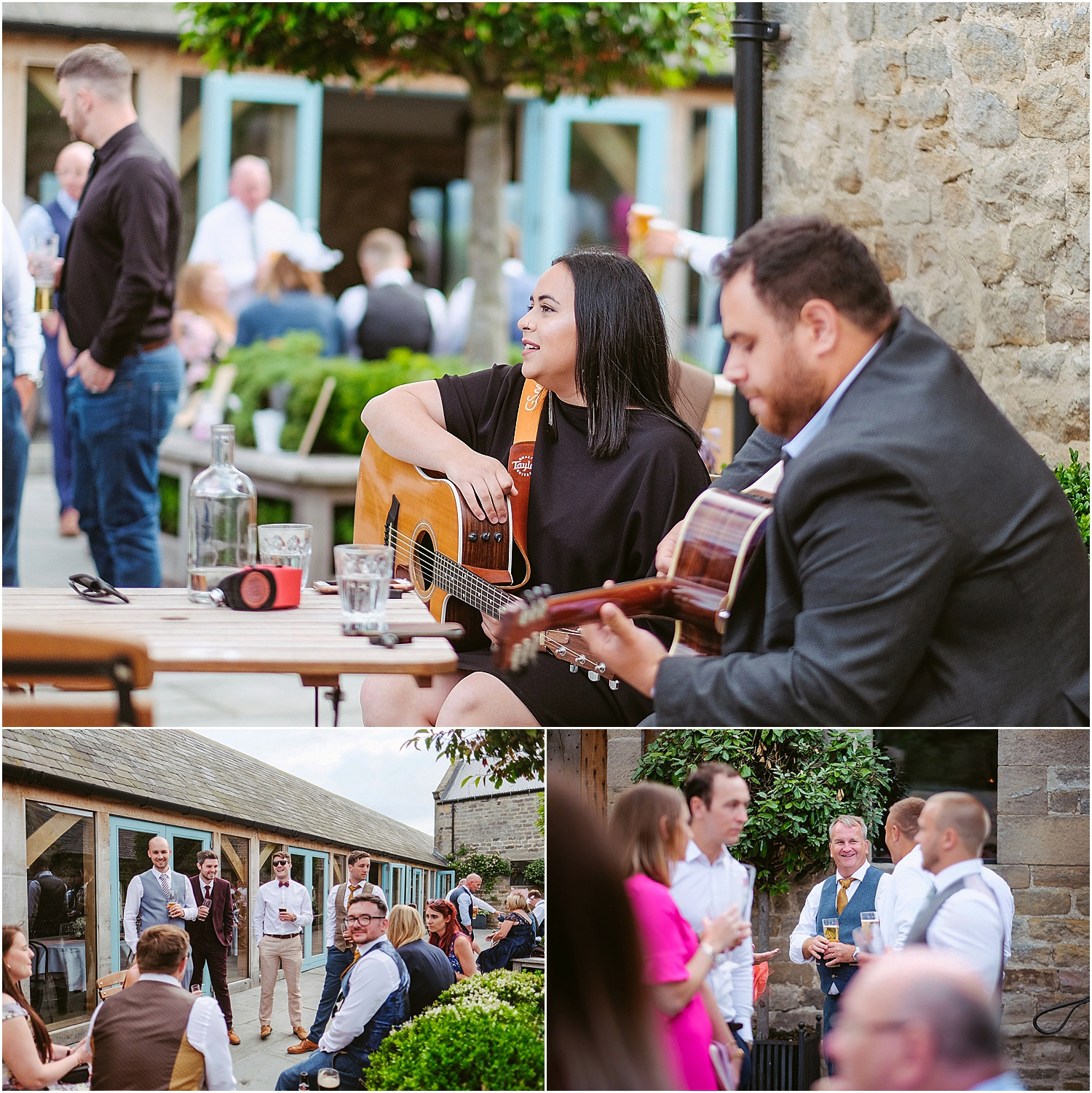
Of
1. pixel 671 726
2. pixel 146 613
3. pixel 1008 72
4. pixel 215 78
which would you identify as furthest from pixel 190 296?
pixel 671 726

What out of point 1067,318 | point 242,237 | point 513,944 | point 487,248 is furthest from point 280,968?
point 242,237

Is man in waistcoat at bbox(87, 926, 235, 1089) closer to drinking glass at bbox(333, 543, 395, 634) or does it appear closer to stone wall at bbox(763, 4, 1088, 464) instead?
drinking glass at bbox(333, 543, 395, 634)

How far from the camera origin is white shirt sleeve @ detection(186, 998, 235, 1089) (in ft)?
7.50

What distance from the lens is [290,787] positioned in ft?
7.57

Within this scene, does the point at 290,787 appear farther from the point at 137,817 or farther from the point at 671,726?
the point at 671,726

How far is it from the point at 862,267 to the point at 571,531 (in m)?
1.06

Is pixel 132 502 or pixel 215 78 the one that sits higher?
pixel 215 78

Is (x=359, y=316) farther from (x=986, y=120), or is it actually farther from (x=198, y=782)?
(x=198, y=782)

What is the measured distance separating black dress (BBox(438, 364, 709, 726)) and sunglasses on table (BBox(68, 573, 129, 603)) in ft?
A: 2.52

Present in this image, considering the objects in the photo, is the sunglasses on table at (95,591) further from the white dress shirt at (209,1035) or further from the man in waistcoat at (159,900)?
the white dress shirt at (209,1035)

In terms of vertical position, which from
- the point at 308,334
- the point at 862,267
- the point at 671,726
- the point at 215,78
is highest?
the point at 215,78

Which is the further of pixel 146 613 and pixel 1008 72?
pixel 1008 72

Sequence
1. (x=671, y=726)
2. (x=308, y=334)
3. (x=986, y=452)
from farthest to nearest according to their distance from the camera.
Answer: (x=308, y=334) → (x=671, y=726) → (x=986, y=452)

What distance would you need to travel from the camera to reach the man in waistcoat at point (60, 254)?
6.61m
